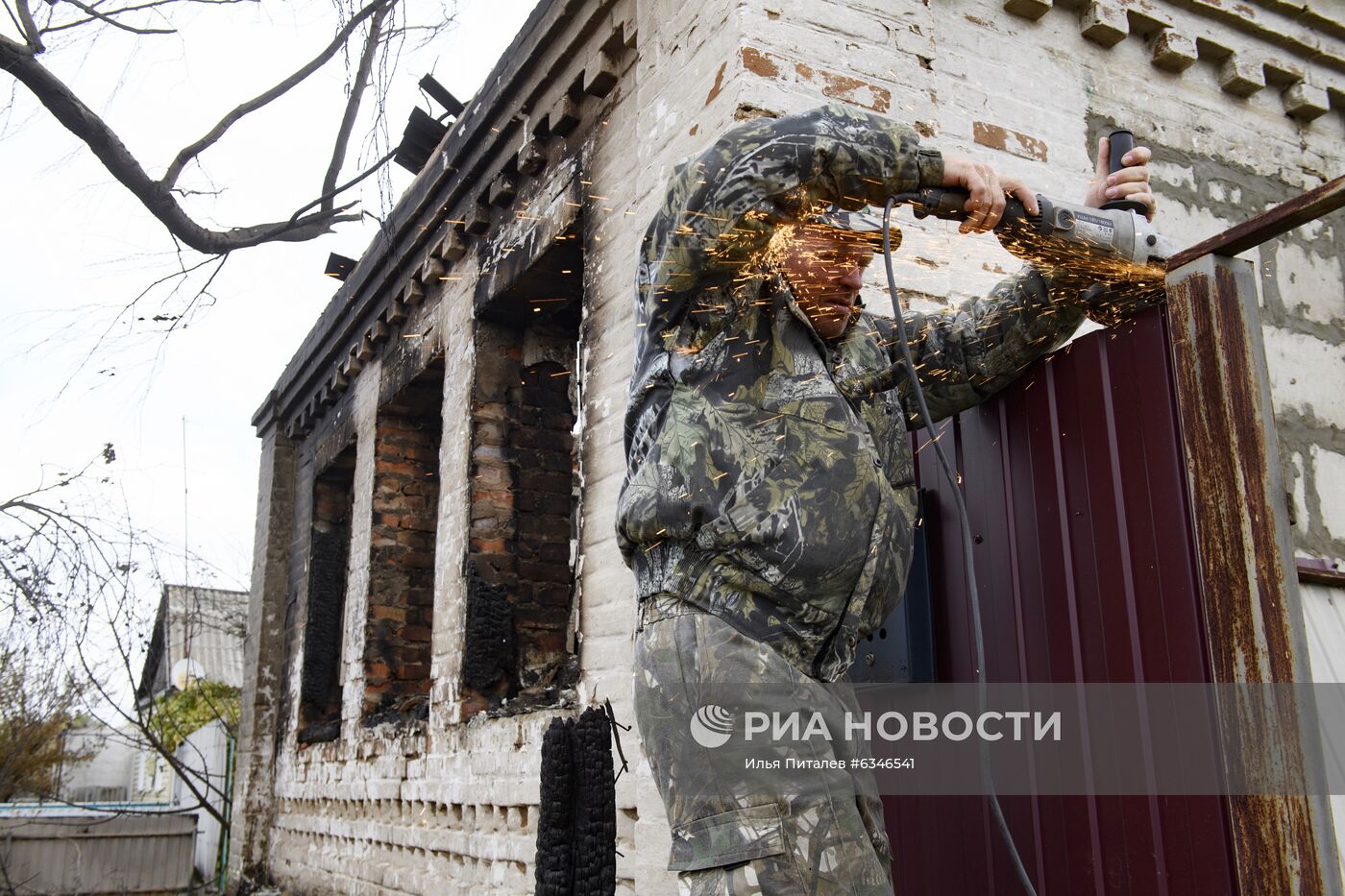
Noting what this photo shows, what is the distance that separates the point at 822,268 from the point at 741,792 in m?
1.07

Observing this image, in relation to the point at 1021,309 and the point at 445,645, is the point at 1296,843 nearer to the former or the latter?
the point at 1021,309

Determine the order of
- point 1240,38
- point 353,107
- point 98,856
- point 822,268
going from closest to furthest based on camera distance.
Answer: point 822,268 < point 1240,38 < point 353,107 < point 98,856

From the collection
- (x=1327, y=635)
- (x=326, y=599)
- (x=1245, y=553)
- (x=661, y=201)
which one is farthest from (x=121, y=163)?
(x=1327, y=635)

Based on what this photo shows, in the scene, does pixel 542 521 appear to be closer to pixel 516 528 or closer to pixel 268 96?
pixel 516 528

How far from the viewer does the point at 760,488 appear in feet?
6.84

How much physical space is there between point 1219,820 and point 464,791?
11.5ft

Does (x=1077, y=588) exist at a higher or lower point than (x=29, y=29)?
lower

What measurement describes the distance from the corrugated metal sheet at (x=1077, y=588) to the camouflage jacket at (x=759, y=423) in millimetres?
389

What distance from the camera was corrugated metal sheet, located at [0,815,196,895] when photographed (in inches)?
381

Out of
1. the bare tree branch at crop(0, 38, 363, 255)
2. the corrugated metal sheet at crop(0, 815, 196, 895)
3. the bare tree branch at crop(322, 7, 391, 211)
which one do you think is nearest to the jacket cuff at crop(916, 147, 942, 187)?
the bare tree branch at crop(322, 7, 391, 211)

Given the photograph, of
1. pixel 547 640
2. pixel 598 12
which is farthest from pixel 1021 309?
pixel 547 640

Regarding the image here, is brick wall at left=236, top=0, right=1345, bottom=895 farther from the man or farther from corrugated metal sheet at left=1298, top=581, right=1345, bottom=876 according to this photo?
corrugated metal sheet at left=1298, top=581, right=1345, bottom=876

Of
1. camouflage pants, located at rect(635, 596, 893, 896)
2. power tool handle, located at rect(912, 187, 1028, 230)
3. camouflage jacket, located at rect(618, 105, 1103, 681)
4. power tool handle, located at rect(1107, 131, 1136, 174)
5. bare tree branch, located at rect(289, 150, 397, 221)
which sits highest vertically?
bare tree branch, located at rect(289, 150, 397, 221)

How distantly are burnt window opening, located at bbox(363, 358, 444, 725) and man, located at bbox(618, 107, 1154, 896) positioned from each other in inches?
165
